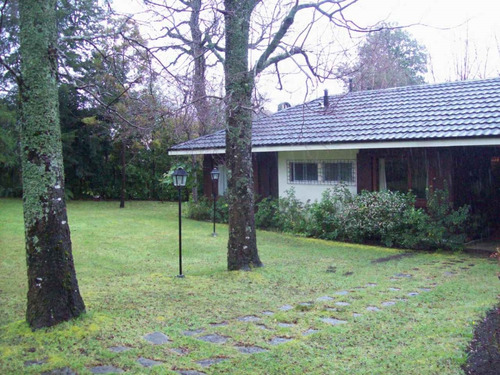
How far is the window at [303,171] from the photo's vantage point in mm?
14516

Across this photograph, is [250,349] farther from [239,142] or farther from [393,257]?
[393,257]

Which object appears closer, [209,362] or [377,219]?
[209,362]

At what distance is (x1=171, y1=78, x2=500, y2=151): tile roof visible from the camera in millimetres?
11070

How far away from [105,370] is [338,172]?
10.6 meters

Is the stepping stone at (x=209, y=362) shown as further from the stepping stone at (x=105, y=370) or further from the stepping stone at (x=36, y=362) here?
the stepping stone at (x=36, y=362)

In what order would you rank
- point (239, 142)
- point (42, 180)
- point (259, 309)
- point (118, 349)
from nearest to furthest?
point (118, 349) → point (42, 180) → point (259, 309) → point (239, 142)

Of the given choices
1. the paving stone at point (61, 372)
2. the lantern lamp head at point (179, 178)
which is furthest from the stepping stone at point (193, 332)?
the lantern lamp head at point (179, 178)

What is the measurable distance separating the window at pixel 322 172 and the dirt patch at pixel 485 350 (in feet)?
27.5

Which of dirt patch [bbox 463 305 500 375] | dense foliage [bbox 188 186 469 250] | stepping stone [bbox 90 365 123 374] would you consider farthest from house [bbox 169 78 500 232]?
stepping stone [bbox 90 365 123 374]

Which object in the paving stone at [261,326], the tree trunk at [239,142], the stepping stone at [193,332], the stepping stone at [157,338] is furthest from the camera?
the tree trunk at [239,142]

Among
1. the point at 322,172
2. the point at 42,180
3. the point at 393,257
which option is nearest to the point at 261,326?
the point at 42,180

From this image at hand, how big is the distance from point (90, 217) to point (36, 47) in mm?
13650

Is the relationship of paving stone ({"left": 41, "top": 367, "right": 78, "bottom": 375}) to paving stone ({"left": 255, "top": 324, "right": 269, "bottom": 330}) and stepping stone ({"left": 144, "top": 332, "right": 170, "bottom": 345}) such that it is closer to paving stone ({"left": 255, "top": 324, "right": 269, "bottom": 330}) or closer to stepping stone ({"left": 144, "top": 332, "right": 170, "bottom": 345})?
stepping stone ({"left": 144, "top": 332, "right": 170, "bottom": 345})

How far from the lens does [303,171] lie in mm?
14789
